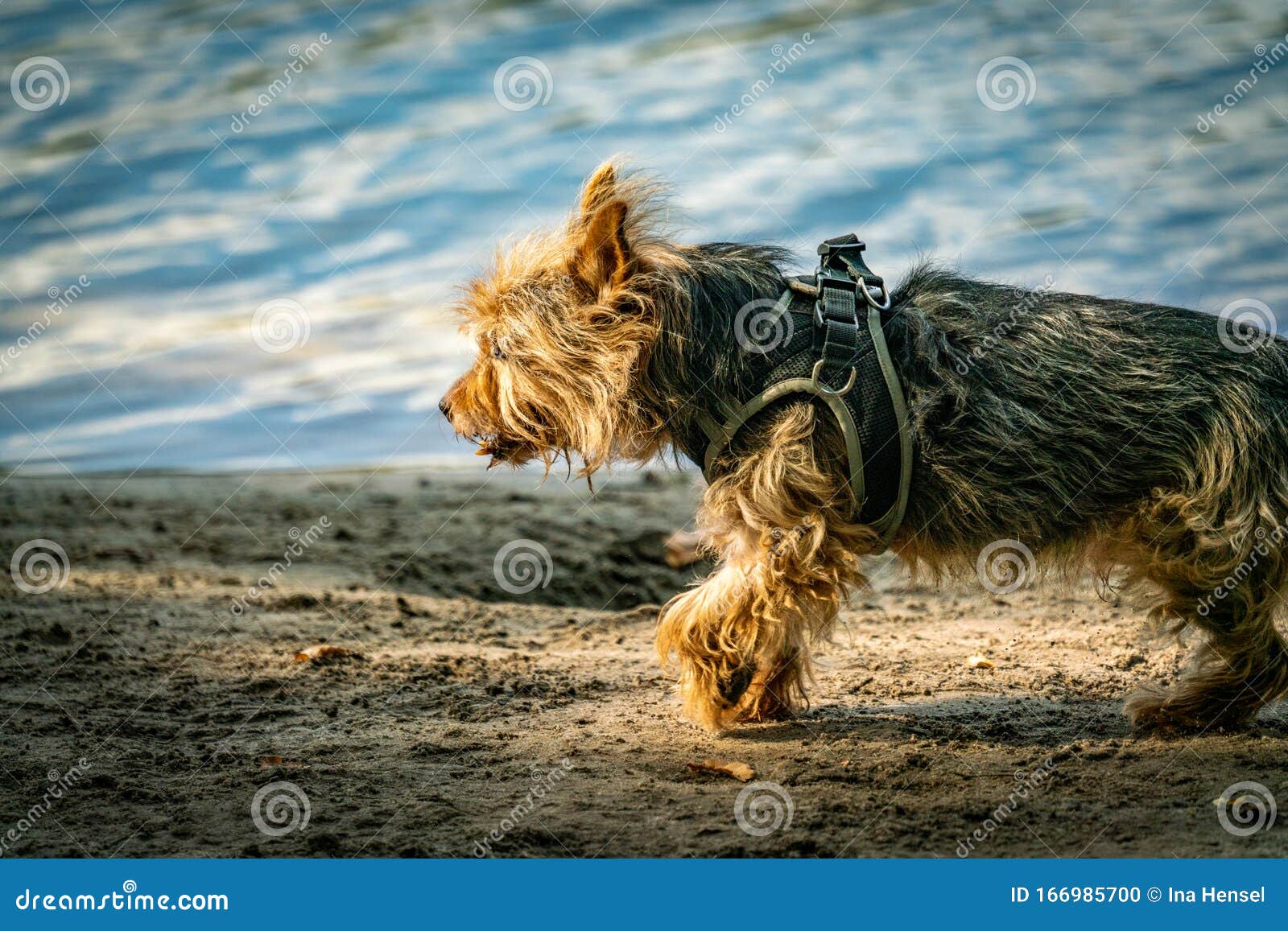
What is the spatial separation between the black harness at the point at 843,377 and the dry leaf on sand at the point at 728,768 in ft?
3.92

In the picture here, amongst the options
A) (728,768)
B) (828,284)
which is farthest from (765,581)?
(828,284)

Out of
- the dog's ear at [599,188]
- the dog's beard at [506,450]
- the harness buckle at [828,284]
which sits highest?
the dog's ear at [599,188]

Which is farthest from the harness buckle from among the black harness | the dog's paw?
the dog's paw

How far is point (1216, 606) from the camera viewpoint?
507 cm

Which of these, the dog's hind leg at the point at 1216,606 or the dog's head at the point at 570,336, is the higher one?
the dog's head at the point at 570,336

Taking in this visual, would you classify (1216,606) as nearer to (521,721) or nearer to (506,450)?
(521,721)

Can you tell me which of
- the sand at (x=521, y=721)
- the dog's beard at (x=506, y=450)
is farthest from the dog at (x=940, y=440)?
the sand at (x=521, y=721)

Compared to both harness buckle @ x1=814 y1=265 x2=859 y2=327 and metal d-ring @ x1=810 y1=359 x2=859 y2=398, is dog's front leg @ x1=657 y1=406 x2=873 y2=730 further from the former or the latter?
harness buckle @ x1=814 y1=265 x2=859 y2=327

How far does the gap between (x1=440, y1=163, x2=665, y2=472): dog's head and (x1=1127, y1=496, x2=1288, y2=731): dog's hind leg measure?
89.4 inches

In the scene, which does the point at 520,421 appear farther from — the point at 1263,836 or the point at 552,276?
the point at 1263,836

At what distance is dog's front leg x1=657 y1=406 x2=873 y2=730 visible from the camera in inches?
200

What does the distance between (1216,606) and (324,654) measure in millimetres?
4651

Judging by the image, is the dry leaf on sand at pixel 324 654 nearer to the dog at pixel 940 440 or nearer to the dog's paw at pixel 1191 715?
the dog at pixel 940 440

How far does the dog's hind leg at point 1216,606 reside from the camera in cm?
495
